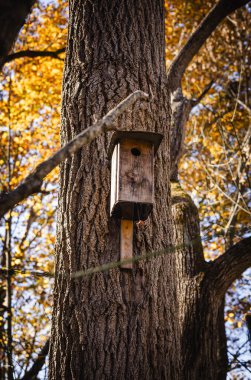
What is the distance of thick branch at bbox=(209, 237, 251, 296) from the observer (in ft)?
12.2

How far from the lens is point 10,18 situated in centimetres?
141

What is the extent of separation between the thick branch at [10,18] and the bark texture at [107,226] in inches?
59.2

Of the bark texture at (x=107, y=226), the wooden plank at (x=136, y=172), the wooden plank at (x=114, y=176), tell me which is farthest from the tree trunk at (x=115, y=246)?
the wooden plank at (x=136, y=172)

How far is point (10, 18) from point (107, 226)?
162cm

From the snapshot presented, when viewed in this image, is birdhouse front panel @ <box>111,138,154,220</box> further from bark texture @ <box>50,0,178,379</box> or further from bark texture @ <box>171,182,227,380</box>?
bark texture @ <box>171,182,227,380</box>

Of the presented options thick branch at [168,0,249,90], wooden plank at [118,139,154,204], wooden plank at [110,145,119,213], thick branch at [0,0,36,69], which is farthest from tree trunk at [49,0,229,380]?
thick branch at [0,0,36,69]

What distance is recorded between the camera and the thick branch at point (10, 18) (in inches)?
54.9

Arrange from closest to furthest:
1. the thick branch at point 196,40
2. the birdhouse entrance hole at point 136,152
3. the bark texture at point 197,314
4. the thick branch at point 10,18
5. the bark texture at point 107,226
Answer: the thick branch at point 10,18 < the bark texture at point 107,226 < the birdhouse entrance hole at point 136,152 < the bark texture at point 197,314 < the thick branch at point 196,40

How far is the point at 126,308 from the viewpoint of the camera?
101 inches

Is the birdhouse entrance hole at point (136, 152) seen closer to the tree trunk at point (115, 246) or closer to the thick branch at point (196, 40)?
the tree trunk at point (115, 246)

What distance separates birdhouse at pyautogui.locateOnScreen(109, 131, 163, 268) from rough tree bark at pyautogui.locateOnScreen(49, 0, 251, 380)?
0.32 feet

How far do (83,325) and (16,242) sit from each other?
22.0ft

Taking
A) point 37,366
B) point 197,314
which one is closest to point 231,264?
point 197,314

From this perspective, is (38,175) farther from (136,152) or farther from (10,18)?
(136,152)
